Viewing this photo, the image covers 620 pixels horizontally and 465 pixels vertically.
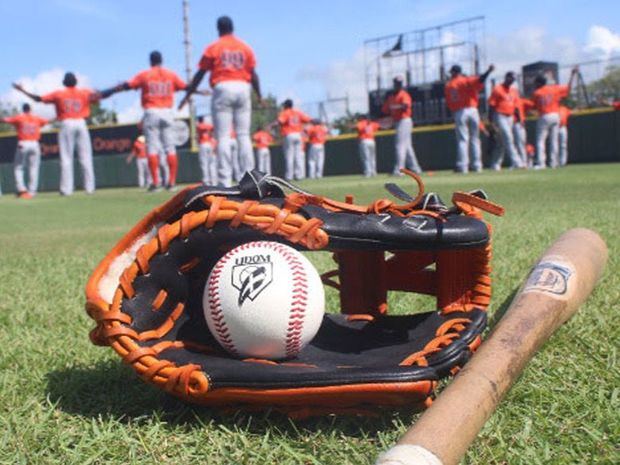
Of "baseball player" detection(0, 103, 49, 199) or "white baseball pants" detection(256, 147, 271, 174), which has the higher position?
"baseball player" detection(0, 103, 49, 199)

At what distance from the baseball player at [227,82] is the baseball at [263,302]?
7.19 metres

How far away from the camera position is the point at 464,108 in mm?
13352

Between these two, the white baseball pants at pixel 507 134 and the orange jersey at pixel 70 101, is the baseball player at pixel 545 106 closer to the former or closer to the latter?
the white baseball pants at pixel 507 134

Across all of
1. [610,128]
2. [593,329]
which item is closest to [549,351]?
[593,329]

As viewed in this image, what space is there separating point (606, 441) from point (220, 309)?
0.85 m

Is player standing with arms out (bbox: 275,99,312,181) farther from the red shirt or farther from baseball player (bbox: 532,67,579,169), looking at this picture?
baseball player (bbox: 532,67,579,169)

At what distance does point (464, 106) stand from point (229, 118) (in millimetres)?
6051

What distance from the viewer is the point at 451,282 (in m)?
1.98

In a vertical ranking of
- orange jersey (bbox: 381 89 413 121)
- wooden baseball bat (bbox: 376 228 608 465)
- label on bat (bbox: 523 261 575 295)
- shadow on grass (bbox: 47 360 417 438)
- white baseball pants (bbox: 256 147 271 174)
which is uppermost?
orange jersey (bbox: 381 89 413 121)

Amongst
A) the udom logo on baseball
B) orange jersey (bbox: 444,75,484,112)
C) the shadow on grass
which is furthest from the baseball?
orange jersey (bbox: 444,75,484,112)

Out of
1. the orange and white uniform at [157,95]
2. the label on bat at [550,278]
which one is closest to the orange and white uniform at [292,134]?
the orange and white uniform at [157,95]

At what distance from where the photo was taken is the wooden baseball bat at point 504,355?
113 cm

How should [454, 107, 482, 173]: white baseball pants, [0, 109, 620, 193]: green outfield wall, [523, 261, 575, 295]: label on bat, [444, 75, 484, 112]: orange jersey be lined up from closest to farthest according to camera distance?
[523, 261, 575, 295]: label on bat
[444, 75, 484, 112]: orange jersey
[454, 107, 482, 173]: white baseball pants
[0, 109, 620, 193]: green outfield wall

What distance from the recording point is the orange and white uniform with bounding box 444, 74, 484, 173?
13.1 metres
